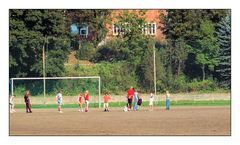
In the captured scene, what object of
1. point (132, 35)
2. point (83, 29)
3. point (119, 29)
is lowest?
point (132, 35)

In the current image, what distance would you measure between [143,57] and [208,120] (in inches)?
965

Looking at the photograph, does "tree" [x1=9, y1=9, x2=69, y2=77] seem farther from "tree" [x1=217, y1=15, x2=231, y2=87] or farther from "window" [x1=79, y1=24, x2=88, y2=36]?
"tree" [x1=217, y1=15, x2=231, y2=87]

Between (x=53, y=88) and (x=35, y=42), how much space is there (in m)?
4.75

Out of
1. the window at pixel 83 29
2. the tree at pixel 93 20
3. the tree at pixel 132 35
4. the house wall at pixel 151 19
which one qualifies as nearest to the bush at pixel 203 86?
the tree at pixel 132 35

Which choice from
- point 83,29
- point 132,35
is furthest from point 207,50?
point 83,29

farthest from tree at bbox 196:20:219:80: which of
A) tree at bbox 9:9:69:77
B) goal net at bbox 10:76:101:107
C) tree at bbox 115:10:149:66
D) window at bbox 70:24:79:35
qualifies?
window at bbox 70:24:79:35

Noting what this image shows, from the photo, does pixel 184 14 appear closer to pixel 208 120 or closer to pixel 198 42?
pixel 198 42

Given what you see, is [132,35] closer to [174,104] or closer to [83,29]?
[83,29]

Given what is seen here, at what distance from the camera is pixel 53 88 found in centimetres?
5253

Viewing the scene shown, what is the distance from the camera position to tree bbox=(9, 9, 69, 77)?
180 ft

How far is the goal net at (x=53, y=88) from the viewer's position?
51625 millimetres

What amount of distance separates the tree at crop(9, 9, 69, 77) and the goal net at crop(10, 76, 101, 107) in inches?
70.8

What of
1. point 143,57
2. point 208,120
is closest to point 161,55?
point 143,57

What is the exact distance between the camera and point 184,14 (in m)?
61.3
